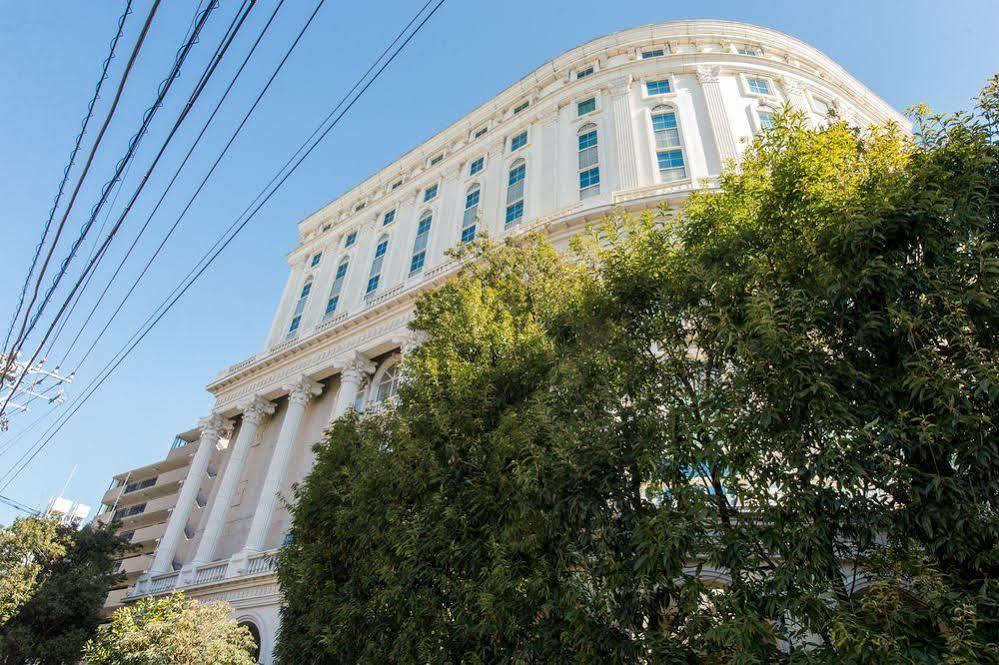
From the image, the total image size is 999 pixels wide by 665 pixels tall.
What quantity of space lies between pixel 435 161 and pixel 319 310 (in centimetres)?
927

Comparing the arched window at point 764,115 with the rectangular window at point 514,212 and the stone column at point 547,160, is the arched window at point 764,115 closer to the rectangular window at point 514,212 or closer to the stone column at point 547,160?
the stone column at point 547,160

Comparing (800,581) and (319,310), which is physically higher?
(319,310)

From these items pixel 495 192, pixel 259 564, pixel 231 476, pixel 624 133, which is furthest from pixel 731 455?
pixel 231 476

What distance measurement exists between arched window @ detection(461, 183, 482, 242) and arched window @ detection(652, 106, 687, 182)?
718 centimetres

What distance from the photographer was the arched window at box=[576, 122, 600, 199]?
22562 millimetres

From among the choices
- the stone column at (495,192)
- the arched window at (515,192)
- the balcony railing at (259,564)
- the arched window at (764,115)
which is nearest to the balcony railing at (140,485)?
the balcony railing at (259,564)

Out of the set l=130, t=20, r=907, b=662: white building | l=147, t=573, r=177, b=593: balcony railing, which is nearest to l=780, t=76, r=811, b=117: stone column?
l=130, t=20, r=907, b=662: white building

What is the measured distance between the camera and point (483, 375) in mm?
9695

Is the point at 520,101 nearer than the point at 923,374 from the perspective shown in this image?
No

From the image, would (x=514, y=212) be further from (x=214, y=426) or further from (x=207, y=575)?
(x=207, y=575)

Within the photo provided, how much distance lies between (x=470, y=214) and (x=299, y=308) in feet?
34.2

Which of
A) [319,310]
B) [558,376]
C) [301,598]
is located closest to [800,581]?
[558,376]

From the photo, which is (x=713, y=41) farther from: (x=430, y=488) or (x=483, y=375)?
(x=430, y=488)

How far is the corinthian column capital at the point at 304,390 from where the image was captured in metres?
24.5
